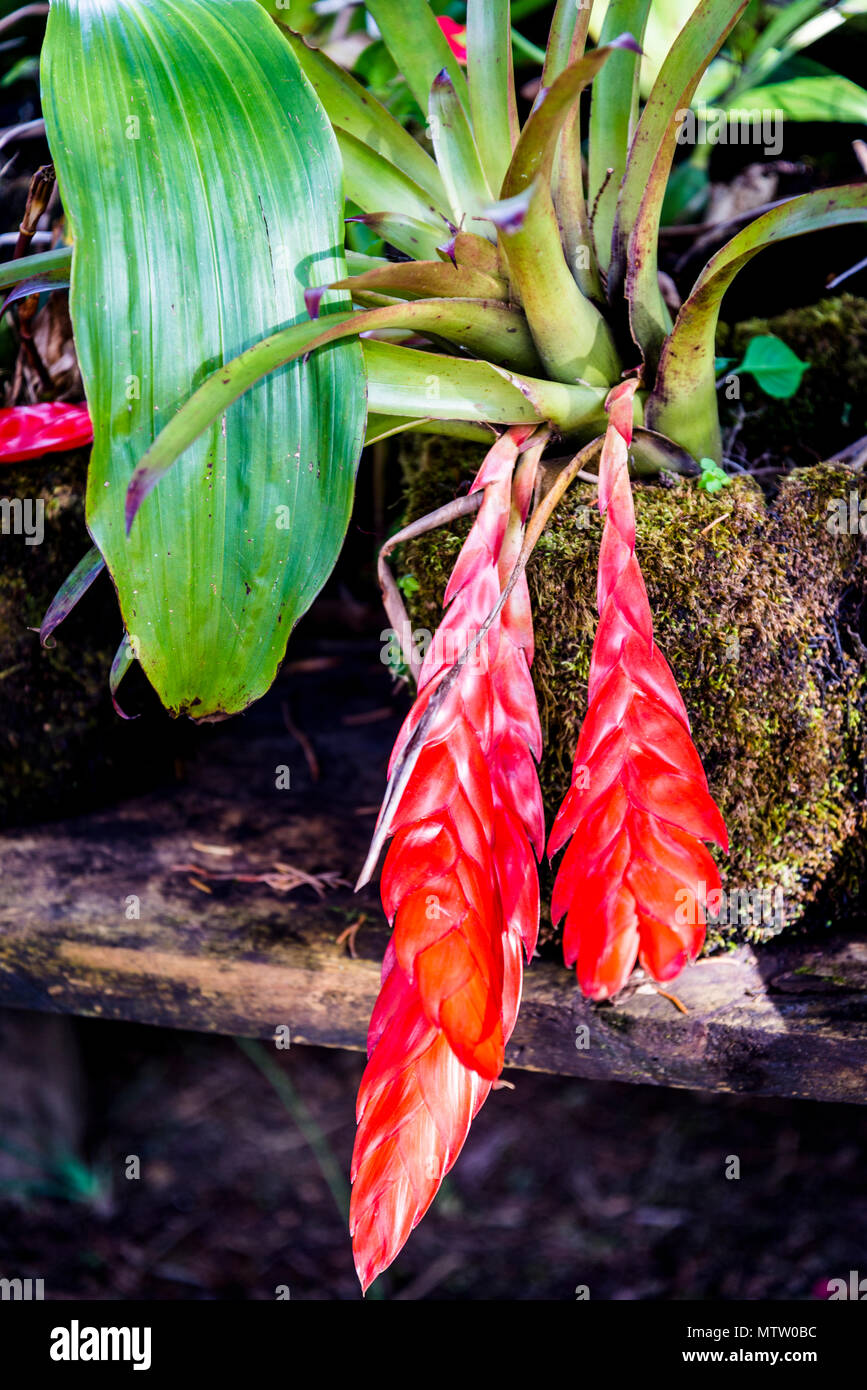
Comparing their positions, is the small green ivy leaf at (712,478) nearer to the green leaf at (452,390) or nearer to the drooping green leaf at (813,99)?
the green leaf at (452,390)

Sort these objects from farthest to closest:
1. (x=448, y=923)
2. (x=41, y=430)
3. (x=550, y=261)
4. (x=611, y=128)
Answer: (x=41, y=430)
(x=611, y=128)
(x=550, y=261)
(x=448, y=923)

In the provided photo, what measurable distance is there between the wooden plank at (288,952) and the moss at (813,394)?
0.42 meters

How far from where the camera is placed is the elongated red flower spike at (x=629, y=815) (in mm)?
403

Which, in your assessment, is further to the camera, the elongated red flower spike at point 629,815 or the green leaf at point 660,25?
the green leaf at point 660,25

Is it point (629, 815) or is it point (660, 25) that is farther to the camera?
point (660, 25)

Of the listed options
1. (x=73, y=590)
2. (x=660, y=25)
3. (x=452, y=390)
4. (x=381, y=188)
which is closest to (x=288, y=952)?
(x=73, y=590)

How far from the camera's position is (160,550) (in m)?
0.49

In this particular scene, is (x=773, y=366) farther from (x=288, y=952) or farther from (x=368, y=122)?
(x=288, y=952)

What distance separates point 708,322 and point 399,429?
0.65 ft

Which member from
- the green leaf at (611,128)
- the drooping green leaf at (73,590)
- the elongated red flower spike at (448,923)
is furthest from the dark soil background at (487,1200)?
the green leaf at (611,128)

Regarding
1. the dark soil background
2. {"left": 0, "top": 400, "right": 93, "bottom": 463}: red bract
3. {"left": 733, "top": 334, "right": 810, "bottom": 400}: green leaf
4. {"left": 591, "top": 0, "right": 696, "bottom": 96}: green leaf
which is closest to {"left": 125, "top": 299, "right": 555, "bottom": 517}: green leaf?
{"left": 733, "top": 334, "right": 810, "bottom": 400}: green leaf

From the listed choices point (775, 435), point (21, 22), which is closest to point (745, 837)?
point (775, 435)

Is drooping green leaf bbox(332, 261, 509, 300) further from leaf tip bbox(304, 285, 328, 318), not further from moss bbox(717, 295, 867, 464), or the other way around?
moss bbox(717, 295, 867, 464)

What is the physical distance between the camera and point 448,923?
1.37 ft
